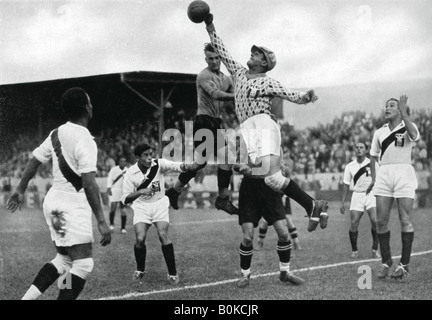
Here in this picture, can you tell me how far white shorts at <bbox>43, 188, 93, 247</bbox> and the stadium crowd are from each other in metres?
17.5

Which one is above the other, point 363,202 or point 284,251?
point 363,202

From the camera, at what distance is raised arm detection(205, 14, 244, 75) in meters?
7.29

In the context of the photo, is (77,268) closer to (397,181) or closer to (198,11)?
(198,11)

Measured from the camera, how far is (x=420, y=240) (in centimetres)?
1323

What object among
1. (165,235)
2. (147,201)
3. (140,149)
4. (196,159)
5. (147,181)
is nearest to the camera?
(196,159)

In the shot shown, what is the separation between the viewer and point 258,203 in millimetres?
7691

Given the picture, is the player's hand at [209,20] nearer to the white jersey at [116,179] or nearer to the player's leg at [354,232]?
the player's leg at [354,232]

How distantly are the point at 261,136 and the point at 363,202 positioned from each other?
15.3 feet

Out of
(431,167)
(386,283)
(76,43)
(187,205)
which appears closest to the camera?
(386,283)

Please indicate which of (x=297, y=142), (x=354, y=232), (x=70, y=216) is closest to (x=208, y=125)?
(x=70, y=216)

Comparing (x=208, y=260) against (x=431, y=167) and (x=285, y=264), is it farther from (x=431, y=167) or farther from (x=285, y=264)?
(x=431, y=167)

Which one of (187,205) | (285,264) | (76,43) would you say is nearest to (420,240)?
(285,264)

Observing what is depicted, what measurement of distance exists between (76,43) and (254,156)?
14.2 ft

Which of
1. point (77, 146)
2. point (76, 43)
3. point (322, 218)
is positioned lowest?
point (322, 218)
